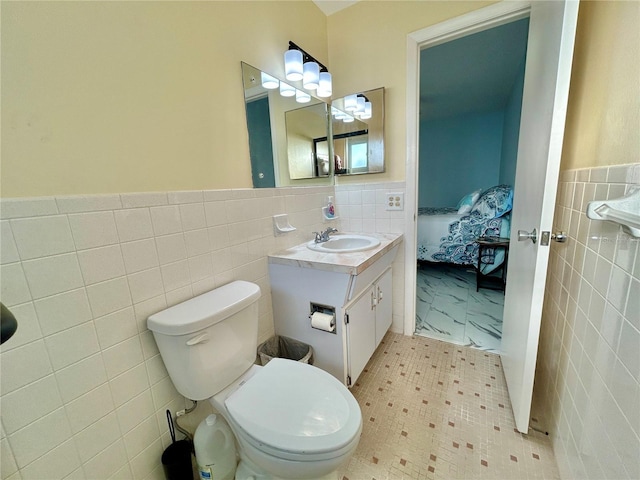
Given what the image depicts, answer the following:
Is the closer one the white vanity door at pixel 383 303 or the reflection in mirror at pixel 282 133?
the reflection in mirror at pixel 282 133

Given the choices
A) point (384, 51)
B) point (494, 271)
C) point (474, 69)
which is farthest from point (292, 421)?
point (474, 69)

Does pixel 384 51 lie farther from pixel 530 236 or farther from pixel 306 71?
pixel 530 236

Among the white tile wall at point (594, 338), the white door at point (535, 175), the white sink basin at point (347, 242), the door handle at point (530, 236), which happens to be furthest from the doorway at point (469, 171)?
the door handle at point (530, 236)

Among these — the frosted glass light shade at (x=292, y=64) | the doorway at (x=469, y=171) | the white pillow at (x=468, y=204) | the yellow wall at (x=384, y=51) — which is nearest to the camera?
the frosted glass light shade at (x=292, y=64)

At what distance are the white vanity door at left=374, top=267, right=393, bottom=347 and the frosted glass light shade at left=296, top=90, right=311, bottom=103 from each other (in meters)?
1.25

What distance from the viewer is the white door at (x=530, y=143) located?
866mm

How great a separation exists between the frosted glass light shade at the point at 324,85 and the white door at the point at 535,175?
110 cm

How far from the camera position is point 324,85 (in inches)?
68.6

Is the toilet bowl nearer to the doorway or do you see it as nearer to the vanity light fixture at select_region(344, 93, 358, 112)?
the doorway

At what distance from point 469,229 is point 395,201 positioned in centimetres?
157

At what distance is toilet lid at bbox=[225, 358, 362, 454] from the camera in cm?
76

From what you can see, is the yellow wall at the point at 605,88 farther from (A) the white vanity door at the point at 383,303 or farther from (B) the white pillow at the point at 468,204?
(B) the white pillow at the point at 468,204

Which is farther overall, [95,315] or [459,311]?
[459,311]

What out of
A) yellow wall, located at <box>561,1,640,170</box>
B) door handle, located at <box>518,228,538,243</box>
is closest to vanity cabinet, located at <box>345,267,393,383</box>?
door handle, located at <box>518,228,538,243</box>
